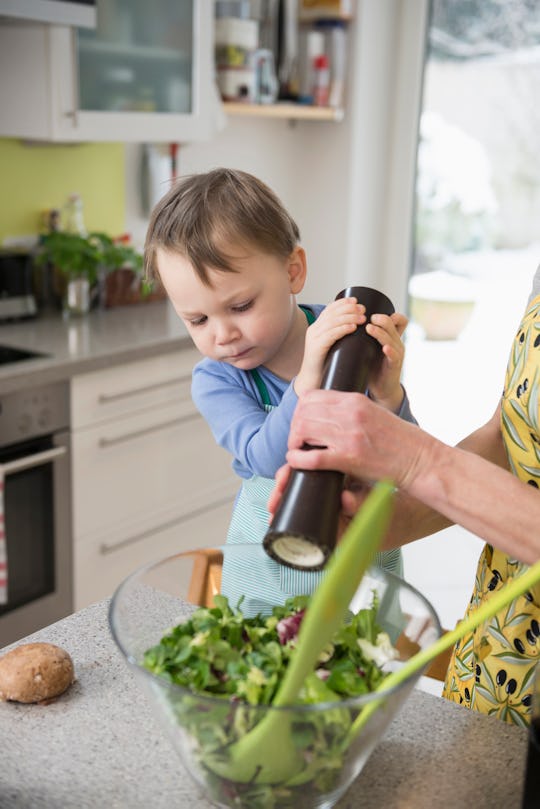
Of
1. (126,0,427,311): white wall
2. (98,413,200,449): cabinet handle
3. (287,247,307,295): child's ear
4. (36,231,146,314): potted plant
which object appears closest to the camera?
(287,247,307,295): child's ear

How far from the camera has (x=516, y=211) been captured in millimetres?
3627

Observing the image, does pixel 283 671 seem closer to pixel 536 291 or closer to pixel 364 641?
pixel 364 641

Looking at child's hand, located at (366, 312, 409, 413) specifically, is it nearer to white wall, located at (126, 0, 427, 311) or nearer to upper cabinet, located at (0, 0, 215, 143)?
upper cabinet, located at (0, 0, 215, 143)

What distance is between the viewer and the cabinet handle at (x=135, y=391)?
8.00 feet

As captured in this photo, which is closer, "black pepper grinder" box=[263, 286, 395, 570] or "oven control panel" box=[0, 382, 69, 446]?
"black pepper grinder" box=[263, 286, 395, 570]

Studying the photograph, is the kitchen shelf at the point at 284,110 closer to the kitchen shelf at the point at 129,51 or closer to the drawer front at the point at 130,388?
the kitchen shelf at the point at 129,51

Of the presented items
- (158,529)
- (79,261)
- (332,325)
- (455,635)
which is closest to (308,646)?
(455,635)

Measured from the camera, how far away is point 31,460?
225 cm

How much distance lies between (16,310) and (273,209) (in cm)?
170

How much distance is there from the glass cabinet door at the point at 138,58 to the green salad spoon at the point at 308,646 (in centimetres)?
226

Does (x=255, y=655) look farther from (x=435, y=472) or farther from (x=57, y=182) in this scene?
(x=57, y=182)

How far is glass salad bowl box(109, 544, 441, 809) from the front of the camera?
643mm

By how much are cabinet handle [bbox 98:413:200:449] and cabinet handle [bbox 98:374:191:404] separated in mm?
107

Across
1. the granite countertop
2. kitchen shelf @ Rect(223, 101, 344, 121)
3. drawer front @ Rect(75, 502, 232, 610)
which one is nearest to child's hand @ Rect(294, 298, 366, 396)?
the granite countertop
